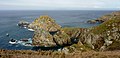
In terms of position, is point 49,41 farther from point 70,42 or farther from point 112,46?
point 112,46

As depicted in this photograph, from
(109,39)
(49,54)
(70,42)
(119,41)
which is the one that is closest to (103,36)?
(109,39)

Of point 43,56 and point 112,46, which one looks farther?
point 112,46

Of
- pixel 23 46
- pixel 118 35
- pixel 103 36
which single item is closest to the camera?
pixel 118 35

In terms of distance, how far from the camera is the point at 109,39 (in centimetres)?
6562

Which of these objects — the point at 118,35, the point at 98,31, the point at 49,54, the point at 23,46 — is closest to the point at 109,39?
the point at 118,35

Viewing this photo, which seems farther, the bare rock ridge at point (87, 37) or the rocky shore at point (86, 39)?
the bare rock ridge at point (87, 37)

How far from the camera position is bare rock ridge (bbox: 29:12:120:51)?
6566cm

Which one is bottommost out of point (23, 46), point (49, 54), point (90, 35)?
point (23, 46)

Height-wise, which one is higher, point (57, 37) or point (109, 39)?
point (109, 39)

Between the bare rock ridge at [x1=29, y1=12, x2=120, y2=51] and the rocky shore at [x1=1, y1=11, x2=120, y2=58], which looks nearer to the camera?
the rocky shore at [x1=1, y1=11, x2=120, y2=58]

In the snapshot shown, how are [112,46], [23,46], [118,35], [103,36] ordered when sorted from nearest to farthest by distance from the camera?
1. [112,46]
2. [118,35]
3. [103,36]
4. [23,46]

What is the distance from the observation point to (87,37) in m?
83.8

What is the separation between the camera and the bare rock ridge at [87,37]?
65.7 meters

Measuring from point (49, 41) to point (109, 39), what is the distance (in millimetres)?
36806
